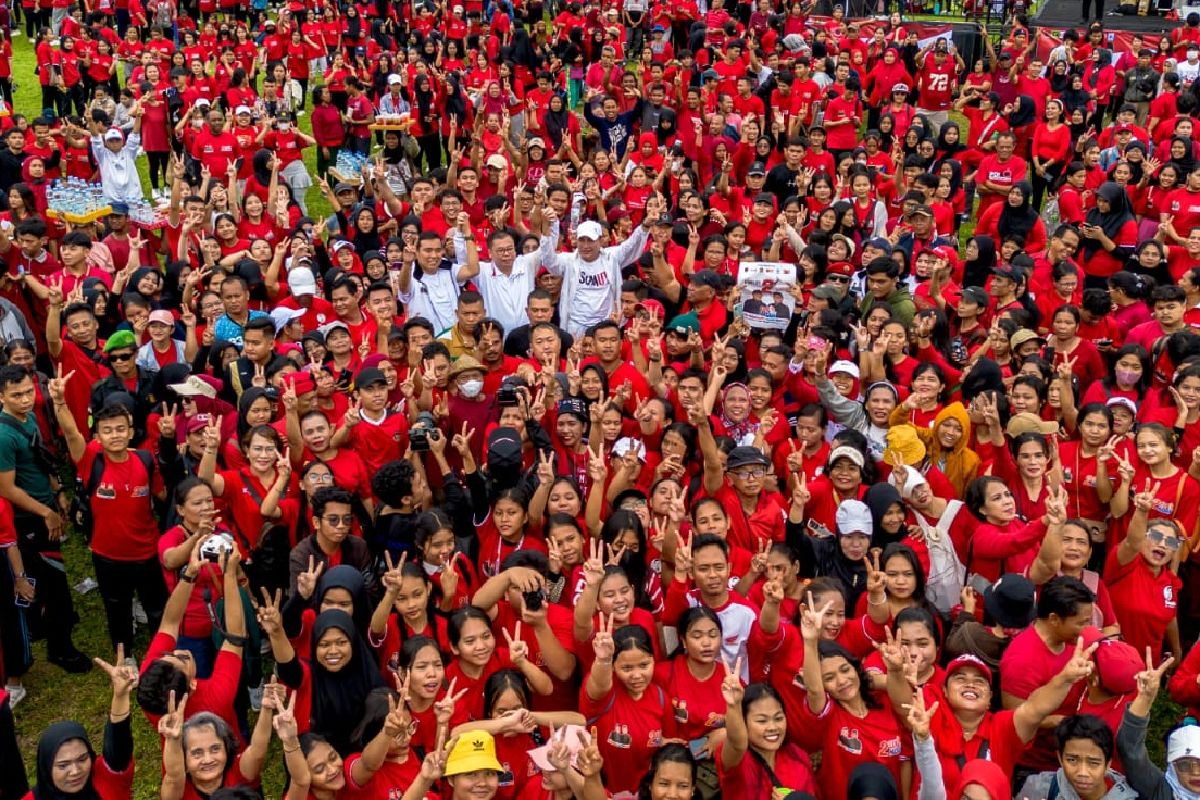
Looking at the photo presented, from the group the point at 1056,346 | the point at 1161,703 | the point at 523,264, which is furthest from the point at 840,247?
the point at 1161,703

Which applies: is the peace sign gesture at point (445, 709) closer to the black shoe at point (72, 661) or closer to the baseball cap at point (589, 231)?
the black shoe at point (72, 661)

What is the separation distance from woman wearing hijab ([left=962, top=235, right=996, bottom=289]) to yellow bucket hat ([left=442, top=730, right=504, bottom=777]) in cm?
725

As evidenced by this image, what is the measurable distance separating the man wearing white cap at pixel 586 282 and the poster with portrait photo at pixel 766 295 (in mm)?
1098

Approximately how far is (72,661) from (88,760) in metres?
2.91

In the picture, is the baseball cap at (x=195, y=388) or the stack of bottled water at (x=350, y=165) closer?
the baseball cap at (x=195, y=388)

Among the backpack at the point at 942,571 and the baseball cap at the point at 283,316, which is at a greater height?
the baseball cap at the point at 283,316

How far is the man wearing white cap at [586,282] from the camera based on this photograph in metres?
9.27

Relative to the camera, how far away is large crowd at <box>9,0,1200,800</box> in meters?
4.79

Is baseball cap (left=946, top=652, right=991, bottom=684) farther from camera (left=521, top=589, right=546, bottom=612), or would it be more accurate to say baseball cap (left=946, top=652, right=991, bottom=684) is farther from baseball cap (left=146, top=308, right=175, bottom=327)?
baseball cap (left=146, top=308, right=175, bottom=327)

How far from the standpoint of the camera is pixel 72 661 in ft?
23.5

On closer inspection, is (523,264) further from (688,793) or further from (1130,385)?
(688,793)

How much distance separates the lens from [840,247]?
9758mm

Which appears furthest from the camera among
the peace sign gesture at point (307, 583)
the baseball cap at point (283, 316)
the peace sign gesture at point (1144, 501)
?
the baseball cap at point (283, 316)

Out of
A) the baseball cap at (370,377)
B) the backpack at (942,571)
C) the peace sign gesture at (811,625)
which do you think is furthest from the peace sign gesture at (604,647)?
the baseball cap at (370,377)
